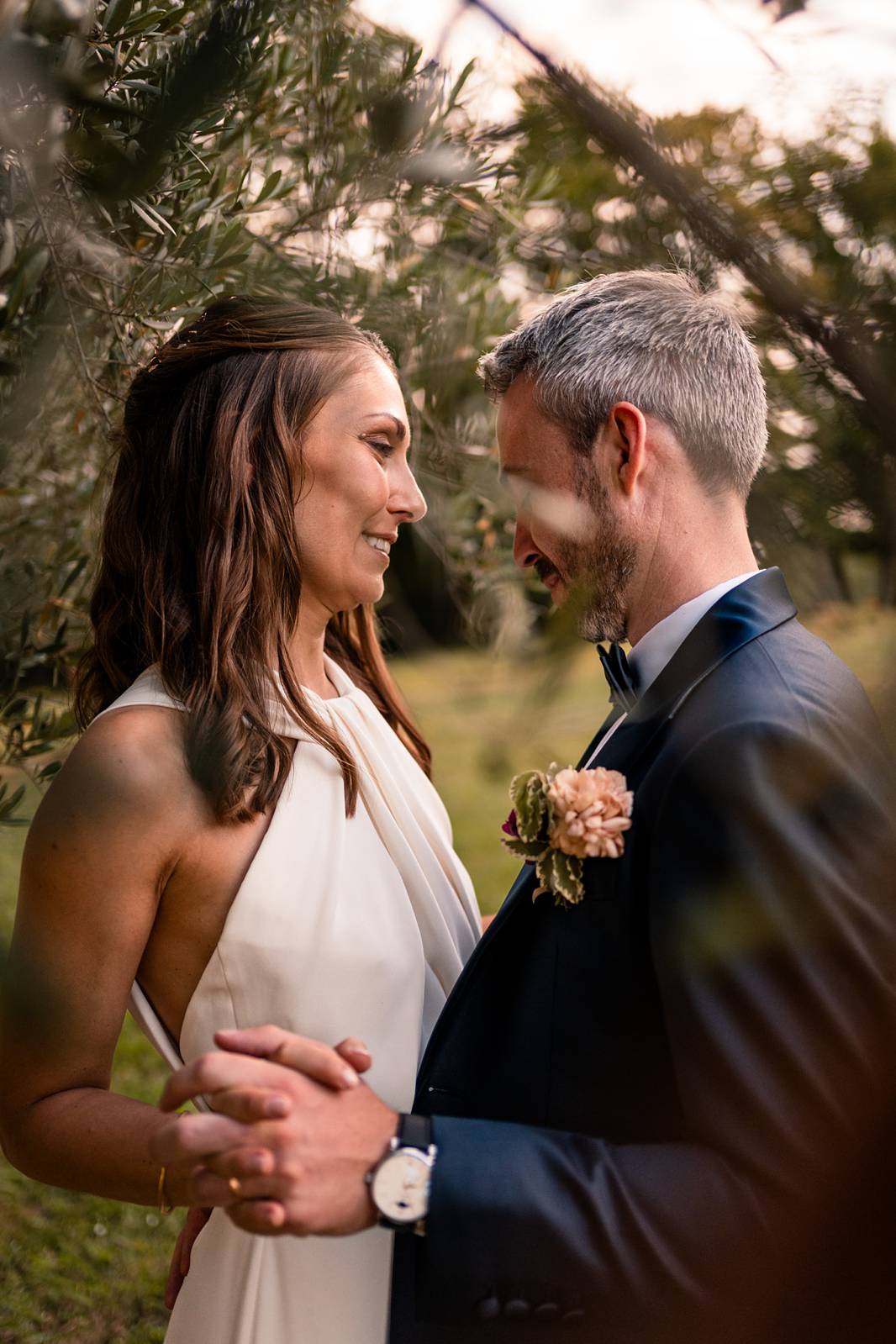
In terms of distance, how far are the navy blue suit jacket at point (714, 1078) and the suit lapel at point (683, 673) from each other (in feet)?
0.07

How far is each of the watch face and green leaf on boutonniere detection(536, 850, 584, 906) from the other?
0.45 meters

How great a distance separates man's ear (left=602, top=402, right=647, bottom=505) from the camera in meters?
1.87

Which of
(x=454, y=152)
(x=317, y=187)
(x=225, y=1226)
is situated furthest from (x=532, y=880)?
(x=317, y=187)

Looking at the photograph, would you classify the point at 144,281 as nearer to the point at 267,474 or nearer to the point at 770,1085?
the point at 267,474

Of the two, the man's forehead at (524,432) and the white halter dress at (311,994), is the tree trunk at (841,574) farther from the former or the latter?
the white halter dress at (311,994)

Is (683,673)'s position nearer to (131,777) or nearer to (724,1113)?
(724,1113)

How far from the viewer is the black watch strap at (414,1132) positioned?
141cm

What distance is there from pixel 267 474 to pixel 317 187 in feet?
2.26

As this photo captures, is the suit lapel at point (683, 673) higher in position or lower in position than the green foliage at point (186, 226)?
lower

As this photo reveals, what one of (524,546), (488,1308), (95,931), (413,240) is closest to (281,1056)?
(488,1308)

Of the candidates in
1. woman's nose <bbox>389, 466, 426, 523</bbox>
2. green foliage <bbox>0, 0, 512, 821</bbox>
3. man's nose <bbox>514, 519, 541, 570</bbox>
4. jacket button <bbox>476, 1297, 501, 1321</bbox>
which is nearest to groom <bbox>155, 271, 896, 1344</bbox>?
jacket button <bbox>476, 1297, 501, 1321</bbox>

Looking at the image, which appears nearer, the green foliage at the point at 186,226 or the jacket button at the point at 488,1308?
the green foliage at the point at 186,226

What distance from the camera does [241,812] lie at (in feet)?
6.51

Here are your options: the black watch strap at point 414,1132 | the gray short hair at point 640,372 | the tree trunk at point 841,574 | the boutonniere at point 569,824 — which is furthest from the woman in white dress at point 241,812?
the tree trunk at point 841,574
